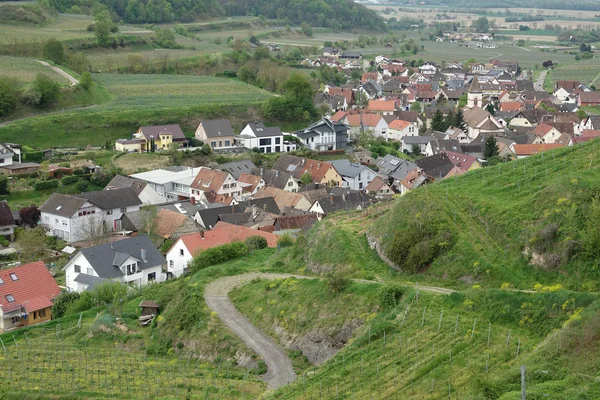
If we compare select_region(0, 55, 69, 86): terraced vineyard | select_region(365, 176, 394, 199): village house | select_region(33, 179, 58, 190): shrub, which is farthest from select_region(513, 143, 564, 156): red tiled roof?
select_region(0, 55, 69, 86): terraced vineyard

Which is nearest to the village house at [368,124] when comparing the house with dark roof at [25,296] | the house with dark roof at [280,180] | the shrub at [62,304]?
the house with dark roof at [280,180]

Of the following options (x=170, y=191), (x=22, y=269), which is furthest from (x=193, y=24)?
(x=22, y=269)

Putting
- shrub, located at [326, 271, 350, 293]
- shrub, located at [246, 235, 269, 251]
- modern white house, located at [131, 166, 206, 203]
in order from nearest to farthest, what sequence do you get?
shrub, located at [326, 271, 350, 293]
shrub, located at [246, 235, 269, 251]
modern white house, located at [131, 166, 206, 203]

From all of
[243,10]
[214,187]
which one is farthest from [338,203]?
[243,10]

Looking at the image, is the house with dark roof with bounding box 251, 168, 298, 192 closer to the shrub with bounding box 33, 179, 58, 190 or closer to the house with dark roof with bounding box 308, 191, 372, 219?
the house with dark roof with bounding box 308, 191, 372, 219

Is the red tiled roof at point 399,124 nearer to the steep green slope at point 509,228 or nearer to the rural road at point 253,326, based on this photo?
the steep green slope at point 509,228
